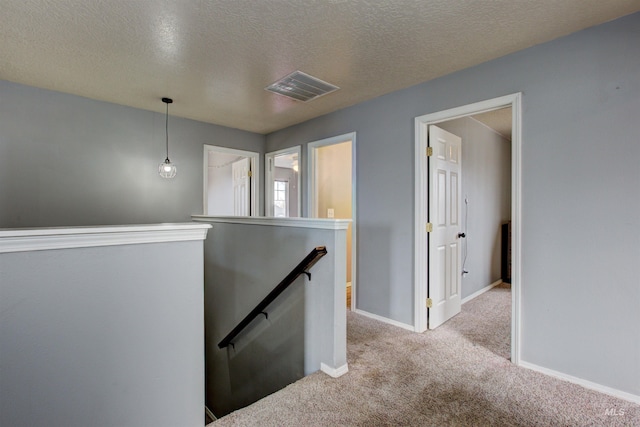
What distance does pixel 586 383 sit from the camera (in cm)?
196

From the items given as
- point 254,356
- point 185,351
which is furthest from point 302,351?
point 185,351

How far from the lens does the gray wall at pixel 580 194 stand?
1826 mm

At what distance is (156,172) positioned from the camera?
3.74 m

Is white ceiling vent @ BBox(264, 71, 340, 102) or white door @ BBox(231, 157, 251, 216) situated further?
white door @ BBox(231, 157, 251, 216)

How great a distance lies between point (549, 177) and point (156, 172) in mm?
4105

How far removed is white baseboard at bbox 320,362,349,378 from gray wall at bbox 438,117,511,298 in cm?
232

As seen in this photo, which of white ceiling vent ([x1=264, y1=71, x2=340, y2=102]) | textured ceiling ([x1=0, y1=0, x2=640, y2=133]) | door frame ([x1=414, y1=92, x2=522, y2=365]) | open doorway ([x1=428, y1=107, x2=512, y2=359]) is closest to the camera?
textured ceiling ([x1=0, y1=0, x2=640, y2=133])

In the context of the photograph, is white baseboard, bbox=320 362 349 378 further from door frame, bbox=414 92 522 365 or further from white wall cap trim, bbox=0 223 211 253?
white wall cap trim, bbox=0 223 211 253

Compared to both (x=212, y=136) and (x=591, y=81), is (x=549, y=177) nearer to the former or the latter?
(x=591, y=81)

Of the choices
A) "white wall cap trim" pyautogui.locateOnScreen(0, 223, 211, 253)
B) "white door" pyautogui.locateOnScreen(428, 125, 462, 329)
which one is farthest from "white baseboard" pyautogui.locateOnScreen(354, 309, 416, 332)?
"white wall cap trim" pyautogui.locateOnScreen(0, 223, 211, 253)

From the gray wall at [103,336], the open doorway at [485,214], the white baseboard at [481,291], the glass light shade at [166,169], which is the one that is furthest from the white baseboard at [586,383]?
the glass light shade at [166,169]

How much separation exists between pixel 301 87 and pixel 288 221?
139 cm

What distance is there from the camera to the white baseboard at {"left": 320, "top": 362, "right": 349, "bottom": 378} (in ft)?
6.89

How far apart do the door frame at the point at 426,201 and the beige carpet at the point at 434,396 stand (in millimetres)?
312
